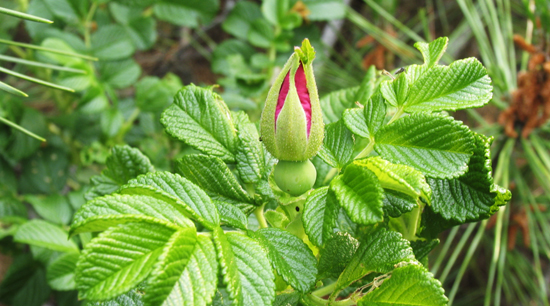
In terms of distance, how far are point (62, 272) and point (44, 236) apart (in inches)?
3.5

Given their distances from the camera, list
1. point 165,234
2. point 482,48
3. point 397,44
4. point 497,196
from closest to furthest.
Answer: point 165,234 < point 497,196 < point 482,48 < point 397,44

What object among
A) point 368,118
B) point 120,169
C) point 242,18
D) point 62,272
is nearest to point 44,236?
point 62,272

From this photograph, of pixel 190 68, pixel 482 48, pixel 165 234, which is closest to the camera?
pixel 165 234

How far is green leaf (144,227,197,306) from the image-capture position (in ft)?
1.27

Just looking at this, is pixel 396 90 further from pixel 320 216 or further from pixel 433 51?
pixel 320 216

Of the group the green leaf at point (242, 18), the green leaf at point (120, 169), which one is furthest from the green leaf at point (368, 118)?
the green leaf at point (242, 18)

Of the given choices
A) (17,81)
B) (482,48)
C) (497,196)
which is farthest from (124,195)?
(17,81)

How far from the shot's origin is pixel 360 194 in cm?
46

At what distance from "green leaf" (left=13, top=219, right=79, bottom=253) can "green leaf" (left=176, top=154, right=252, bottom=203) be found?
50 centimetres

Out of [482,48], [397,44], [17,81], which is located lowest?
[482,48]

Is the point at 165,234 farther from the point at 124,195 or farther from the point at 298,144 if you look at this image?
the point at 298,144

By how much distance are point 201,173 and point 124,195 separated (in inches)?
6.2

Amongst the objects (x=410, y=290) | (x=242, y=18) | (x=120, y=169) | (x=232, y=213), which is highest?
(x=242, y=18)

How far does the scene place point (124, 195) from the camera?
17.8 inches
